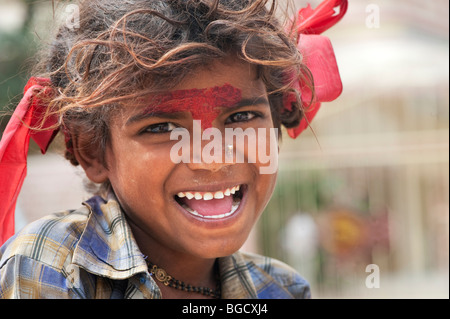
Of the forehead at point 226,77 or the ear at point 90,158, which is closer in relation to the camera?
the forehead at point 226,77

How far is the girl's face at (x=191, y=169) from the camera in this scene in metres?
1.47

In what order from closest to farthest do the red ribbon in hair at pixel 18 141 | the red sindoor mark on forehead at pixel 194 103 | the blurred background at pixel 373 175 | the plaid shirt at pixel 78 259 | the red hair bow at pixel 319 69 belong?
the plaid shirt at pixel 78 259
the red sindoor mark on forehead at pixel 194 103
the red ribbon in hair at pixel 18 141
the red hair bow at pixel 319 69
the blurred background at pixel 373 175

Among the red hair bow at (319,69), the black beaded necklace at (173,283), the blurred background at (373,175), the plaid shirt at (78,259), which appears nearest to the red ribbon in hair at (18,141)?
the plaid shirt at (78,259)

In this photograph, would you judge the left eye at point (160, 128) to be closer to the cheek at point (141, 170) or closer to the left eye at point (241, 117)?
the cheek at point (141, 170)

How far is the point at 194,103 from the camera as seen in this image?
1464 millimetres

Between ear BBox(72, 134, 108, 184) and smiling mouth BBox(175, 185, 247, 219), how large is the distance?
9.5 inches

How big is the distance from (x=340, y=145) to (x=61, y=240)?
415 cm

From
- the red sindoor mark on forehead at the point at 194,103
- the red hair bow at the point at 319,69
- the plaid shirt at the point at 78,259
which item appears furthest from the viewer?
the red hair bow at the point at 319,69

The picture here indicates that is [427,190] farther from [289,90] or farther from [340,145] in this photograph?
[289,90]

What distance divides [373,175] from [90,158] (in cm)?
392

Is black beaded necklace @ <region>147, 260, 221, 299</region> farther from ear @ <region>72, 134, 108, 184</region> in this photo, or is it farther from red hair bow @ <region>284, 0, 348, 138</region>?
red hair bow @ <region>284, 0, 348, 138</region>

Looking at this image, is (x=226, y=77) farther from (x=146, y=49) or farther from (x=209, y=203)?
(x=209, y=203)

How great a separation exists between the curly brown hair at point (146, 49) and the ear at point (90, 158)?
0.02 meters
